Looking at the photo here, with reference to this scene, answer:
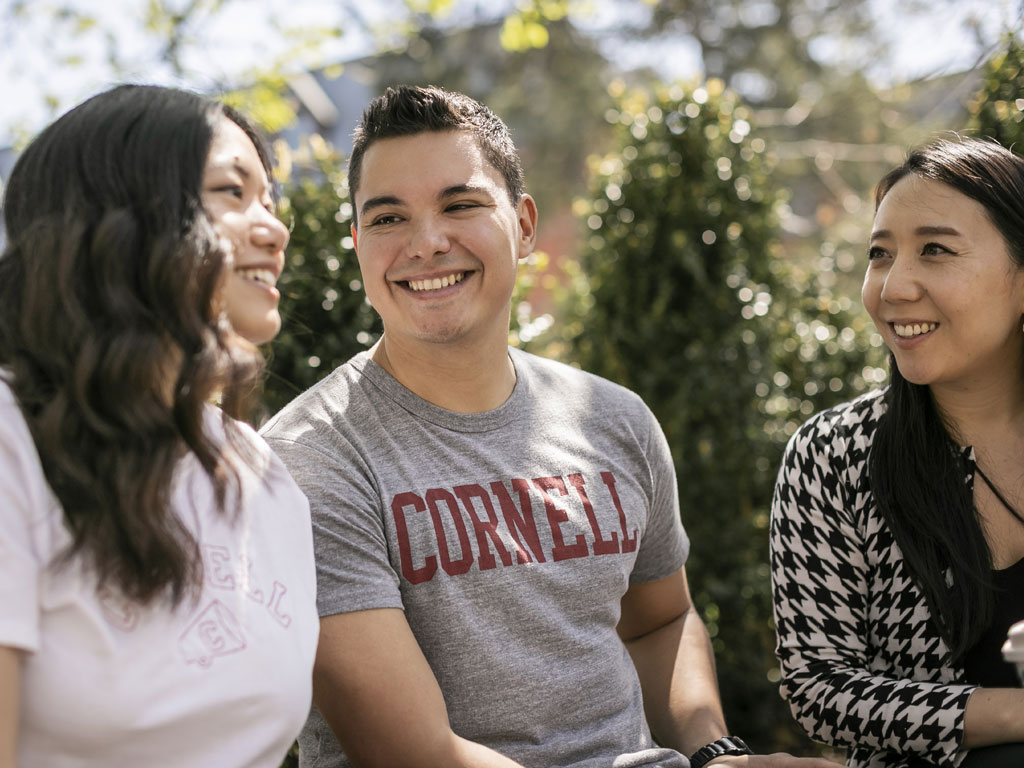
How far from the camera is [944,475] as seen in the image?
2535 mm

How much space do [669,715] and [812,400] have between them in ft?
6.65

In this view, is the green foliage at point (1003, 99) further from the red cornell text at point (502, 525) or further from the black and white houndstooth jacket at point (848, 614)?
the red cornell text at point (502, 525)

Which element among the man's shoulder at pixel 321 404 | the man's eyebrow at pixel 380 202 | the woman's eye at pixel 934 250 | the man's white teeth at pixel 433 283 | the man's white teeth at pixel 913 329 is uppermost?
the man's eyebrow at pixel 380 202

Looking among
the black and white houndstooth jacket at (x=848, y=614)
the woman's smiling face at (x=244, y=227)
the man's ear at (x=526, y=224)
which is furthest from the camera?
the man's ear at (x=526, y=224)

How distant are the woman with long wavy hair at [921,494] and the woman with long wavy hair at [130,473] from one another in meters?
1.37

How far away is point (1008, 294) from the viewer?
97.9 inches

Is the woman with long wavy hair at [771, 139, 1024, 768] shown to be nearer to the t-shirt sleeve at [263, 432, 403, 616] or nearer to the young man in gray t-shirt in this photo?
the young man in gray t-shirt

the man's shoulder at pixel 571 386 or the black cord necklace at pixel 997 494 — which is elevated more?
the man's shoulder at pixel 571 386

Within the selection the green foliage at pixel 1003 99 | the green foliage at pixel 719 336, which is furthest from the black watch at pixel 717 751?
the green foliage at pixel 1003 99

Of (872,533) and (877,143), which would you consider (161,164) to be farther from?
(877,143)

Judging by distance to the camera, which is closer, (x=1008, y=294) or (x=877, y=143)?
(x=1008, y=294)

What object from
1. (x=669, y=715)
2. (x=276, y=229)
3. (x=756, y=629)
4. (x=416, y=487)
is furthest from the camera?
(x=756, y=629)

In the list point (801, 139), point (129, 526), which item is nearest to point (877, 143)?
point (801, 139)

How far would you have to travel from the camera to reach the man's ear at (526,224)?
274 cm
